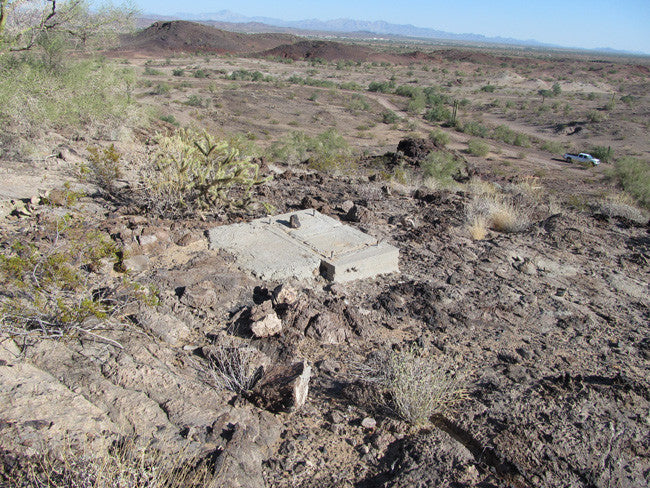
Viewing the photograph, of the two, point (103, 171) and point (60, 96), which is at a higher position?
point (60, 96)

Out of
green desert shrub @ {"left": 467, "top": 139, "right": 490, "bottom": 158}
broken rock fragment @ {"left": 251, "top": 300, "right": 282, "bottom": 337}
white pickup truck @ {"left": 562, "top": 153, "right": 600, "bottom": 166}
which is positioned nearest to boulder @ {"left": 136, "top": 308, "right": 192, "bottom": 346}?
broken rock fragment @ {"left": 251, "top": 300, "right": 282, "bottom": 337}

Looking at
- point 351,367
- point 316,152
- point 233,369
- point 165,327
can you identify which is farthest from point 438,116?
point 233,369

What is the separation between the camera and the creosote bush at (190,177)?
24.7 ft

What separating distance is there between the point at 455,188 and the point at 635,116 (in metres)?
32.5

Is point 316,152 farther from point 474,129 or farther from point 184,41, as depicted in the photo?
point 184,41

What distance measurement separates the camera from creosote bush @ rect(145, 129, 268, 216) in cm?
753

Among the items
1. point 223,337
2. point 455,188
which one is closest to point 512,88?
point 455,188

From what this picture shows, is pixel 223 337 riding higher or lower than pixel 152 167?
lower

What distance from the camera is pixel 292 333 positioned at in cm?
507

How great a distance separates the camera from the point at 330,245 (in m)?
6.70

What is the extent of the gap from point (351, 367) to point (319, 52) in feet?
254

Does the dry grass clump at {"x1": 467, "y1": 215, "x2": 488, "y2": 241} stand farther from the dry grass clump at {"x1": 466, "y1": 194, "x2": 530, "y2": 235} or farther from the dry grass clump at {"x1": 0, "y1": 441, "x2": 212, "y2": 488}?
the dry grass clump at {"x1": 0, "y1": 441, "x2": 212, "y2": 488}

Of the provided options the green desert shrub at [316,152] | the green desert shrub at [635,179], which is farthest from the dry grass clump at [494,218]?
the green desert shrub at [635,179]

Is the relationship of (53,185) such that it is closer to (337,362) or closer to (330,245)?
(330,245)
